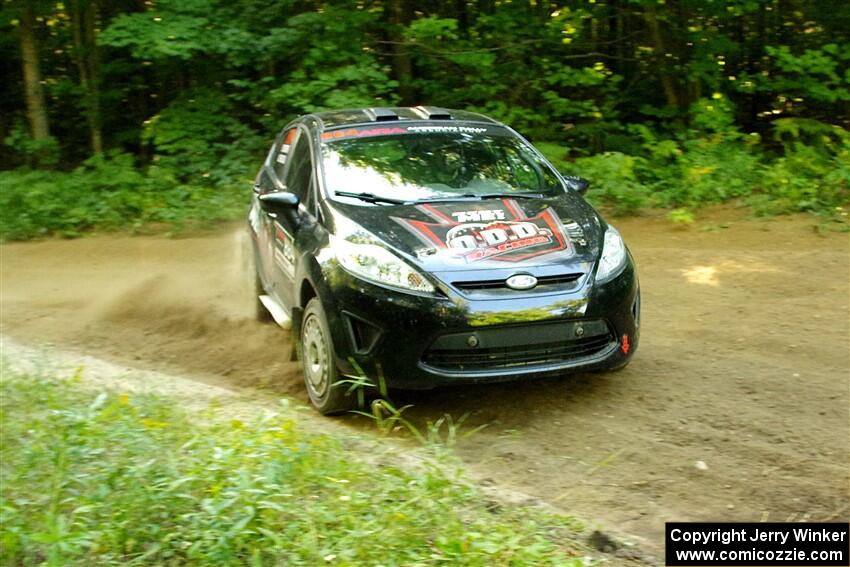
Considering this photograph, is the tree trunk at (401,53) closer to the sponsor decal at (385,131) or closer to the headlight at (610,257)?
the sponsor decal at (385,131)

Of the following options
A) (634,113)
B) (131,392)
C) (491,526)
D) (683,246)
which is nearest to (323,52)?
(634,113)

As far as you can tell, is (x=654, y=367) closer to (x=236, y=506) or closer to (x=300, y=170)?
(x=300, y=170)

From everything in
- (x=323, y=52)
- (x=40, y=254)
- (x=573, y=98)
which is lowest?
(x=40, y=254)

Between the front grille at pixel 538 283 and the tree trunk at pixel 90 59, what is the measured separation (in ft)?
36.1

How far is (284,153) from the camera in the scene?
7.34 m

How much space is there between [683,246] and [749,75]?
16.5 feet

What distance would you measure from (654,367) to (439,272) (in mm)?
1836

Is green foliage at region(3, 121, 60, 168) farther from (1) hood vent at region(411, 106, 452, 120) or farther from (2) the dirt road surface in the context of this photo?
(1) hood vent at region(411, 106, 452, 120)

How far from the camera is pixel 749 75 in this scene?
1326cm

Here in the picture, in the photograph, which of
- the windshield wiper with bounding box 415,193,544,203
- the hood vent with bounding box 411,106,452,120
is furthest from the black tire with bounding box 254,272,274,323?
the windshield wiper with bounding box 415,193,544,203

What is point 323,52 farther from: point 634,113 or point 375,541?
point 375,541

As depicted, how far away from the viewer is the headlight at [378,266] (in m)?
5.07

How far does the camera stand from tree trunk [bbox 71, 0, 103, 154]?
14.4m
